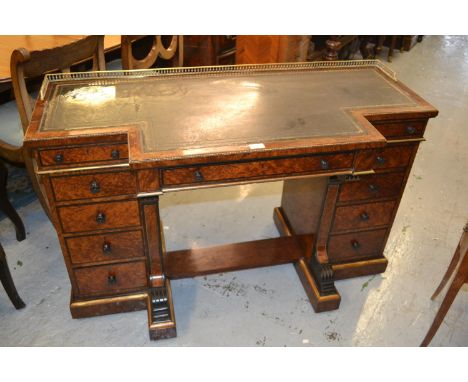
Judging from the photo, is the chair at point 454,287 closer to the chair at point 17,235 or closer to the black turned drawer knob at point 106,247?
the black turned drawer knob at point 106,247

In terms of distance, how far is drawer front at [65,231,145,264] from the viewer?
6.27 ft

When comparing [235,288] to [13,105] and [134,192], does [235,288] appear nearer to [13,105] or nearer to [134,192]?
[134,192]

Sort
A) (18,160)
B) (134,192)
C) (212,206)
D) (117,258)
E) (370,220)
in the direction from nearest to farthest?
(134,192)
(117,258)
(370,220)
(18,160)
(212,206)

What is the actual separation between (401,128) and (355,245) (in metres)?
0.68

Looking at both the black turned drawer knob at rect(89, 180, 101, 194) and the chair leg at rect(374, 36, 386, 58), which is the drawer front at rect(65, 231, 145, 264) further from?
the chair leg at rect(374, 36, 386, 58)

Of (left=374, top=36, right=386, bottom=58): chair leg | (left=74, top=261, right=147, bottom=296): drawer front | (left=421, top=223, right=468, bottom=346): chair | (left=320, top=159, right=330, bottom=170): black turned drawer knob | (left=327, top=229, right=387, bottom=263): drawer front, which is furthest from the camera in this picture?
(left=374, top=36, right=386, bottom=58): chair leg

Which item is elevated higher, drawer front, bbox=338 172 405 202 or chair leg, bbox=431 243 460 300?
drawer front, bbox=338 172 405 202

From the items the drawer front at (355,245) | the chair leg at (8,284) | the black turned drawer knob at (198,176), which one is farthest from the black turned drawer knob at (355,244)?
the chair leg at (8,284)

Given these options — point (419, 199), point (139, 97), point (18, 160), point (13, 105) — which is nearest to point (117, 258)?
point (139, 97)

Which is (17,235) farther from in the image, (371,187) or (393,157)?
(393,157)

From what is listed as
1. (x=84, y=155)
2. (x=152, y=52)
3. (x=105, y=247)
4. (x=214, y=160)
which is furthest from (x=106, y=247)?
(x=152, y=52)

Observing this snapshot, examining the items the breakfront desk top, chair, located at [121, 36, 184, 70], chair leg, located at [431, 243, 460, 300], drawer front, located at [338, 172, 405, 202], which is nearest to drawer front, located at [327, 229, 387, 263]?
drawer front, located at [338, 172, 405, 202]

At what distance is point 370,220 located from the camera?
2.22m

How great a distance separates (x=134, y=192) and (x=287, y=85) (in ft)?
2.97
